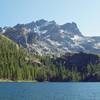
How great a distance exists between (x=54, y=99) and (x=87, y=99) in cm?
1266

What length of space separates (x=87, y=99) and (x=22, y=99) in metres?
23.8

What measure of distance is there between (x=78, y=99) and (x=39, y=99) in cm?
1456

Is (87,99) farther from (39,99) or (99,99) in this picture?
(39,99)

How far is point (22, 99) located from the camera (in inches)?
4402

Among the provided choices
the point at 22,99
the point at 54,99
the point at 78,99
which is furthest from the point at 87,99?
the point at 22,99

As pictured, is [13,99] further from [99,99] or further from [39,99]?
[99,99]

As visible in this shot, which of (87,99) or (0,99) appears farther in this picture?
(87,99)

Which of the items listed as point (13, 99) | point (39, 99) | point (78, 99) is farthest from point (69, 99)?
point (13, 99)

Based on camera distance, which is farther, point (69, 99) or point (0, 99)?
point (69, 99)

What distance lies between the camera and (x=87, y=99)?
119 metres

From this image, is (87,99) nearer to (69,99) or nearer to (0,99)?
(69,99)

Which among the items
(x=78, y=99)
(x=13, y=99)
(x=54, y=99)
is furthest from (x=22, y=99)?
(x=78, y=99)

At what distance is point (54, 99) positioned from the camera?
11444 centimetres

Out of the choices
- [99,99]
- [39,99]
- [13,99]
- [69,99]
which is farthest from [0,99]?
[99,99]
